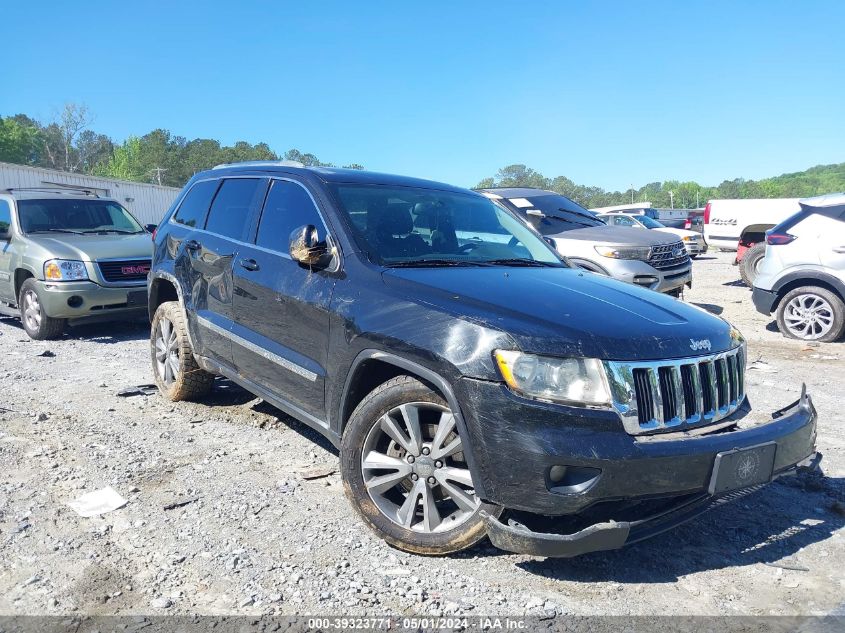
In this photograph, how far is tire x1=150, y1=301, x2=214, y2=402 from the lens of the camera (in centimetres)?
524

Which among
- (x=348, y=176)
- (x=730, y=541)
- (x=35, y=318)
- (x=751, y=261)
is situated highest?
(x=348, y=176)

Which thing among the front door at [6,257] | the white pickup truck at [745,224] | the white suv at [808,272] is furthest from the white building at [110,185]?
the white suv at [808,272]

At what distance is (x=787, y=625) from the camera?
269 cm

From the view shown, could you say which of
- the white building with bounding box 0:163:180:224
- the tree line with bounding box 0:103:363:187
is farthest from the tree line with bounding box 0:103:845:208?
the white building with bounding box 0:163:180:224

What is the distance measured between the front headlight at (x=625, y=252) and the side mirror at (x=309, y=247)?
596 cm

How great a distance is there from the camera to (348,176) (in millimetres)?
4211

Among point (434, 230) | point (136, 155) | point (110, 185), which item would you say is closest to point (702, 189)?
point (136, 155)

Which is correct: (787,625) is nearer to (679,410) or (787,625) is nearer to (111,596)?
(679,410)

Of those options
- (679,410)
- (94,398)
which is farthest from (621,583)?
(94,398)

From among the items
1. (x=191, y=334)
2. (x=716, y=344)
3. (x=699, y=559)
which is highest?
(x=716, y=344)

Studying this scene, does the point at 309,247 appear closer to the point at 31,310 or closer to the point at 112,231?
the point at 31,310

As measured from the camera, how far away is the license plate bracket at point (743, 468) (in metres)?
2.76

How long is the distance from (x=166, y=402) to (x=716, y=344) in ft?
14.1

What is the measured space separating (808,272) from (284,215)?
7.11 meters
